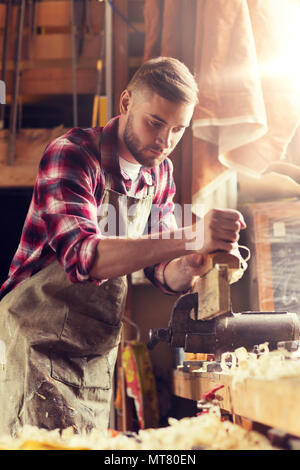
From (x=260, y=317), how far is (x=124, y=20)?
1699 mm

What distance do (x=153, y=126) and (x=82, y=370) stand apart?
0.66m

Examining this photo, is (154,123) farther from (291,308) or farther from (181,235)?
(291,308)

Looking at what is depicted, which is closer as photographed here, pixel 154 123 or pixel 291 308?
pixel 154 123

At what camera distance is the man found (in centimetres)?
113

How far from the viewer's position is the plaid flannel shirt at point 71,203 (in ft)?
3.84

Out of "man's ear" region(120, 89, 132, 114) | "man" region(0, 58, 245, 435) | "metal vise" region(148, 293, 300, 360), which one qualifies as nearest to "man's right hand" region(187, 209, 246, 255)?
"man" region(0, 58, 245, 435)

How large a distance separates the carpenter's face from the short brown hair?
0.02 m

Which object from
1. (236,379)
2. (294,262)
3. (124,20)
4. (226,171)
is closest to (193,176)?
(226,171)

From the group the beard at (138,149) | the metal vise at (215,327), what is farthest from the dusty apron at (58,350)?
the beard at (138,149)

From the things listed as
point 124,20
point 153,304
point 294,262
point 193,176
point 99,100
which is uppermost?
point 124,20

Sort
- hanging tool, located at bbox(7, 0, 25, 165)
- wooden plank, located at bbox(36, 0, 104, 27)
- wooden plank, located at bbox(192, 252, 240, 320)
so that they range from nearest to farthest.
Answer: wooden plank, located at bbox(192, 252, 240, 320), hanging tool, located at bbox(7, 0, 25, 165), wooden plank, located at bbox(36, 0, 104, 27)

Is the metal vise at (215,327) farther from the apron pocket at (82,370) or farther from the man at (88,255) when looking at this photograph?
the apron pocket at (82,370)

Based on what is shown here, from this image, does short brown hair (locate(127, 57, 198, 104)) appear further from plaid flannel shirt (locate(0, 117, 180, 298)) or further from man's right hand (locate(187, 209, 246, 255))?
man's right hand (locate(187, 209, 246, 255))
